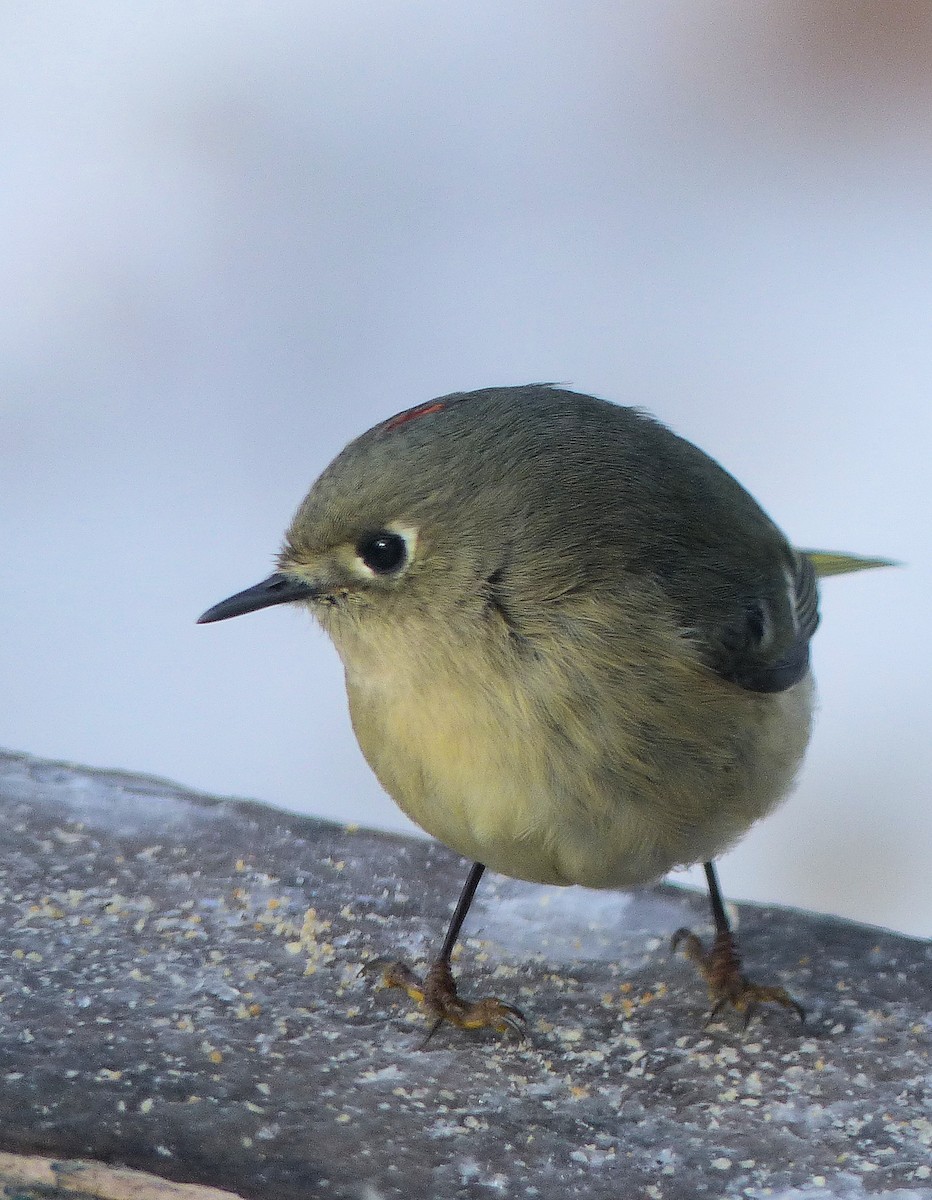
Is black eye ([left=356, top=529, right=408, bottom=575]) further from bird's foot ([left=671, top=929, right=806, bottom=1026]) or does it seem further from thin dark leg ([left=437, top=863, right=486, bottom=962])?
bird's foot ([left=671, top=929, right=806, bottom=1026])

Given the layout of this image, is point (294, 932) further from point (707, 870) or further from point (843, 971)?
point (843, 971)

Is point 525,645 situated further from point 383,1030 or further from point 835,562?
point 835,562

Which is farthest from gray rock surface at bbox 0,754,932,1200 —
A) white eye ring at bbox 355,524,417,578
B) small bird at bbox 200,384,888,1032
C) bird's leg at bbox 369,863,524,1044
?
white eye ring at bbox 355,524,417,578


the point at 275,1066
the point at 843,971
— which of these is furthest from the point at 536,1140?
A: the point at 843,971

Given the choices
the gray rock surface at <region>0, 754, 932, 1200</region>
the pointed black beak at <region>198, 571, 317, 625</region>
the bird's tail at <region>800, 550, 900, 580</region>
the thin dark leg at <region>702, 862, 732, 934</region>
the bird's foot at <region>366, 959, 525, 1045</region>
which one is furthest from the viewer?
the bird's tail at <region>800, 550, 900, 580</region>

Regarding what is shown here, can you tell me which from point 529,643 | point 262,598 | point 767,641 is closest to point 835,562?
point 767,641

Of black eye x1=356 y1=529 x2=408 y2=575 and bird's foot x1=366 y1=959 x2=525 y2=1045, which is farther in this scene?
bird's foot x1=366 y1=959 x2=525 y2=1045

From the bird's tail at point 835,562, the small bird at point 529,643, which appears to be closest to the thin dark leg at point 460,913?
the small bird at point 529,643
